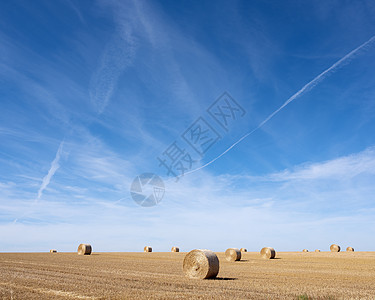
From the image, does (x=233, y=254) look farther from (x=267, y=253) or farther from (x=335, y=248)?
(x=335, y=248)

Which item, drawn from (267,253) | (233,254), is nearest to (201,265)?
(233,254)

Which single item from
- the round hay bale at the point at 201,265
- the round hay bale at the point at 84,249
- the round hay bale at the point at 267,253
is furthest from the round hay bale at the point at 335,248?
the round hay bale at the point at 201,265

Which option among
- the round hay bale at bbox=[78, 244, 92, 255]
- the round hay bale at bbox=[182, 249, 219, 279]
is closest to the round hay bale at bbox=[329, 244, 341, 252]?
the round hay bale at bbox=[78, 244, 92, 255]

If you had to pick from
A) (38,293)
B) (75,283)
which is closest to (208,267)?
(75,283)

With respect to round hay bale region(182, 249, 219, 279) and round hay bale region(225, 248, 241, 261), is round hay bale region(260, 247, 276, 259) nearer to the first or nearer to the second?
round hay bale region(225, 248, 241, 261)

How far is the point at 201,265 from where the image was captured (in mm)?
20344

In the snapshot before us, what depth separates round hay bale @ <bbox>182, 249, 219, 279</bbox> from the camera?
20016mm

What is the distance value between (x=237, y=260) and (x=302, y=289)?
23529 millimetres

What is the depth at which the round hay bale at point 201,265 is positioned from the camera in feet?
65.7

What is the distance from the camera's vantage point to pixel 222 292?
1362cm

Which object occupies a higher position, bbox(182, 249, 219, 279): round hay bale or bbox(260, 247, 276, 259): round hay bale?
bbox(260, 247, 276, 259): round hay bale

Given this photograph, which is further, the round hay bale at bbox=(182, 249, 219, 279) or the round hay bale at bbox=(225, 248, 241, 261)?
the round hay bale at bbox=(225, 248, 241, 261)

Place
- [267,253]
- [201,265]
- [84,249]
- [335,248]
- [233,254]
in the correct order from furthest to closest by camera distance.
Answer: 1. [335,248]
2. [84,249]
3. [267,253]
4. [233,254]
5. [201,265]

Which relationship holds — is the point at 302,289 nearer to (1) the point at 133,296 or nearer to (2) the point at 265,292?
(2) the point at 265,292
